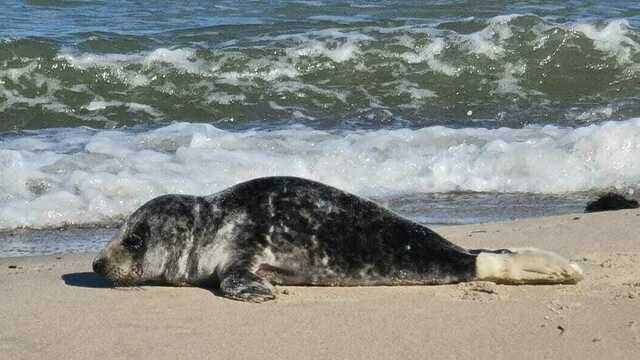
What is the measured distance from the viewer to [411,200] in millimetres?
8266

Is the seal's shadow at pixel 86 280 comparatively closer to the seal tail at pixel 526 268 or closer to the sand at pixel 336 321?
the sand at pixel 336 321

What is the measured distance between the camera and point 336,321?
4.48 metres

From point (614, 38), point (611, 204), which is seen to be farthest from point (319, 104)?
point (611, 204)

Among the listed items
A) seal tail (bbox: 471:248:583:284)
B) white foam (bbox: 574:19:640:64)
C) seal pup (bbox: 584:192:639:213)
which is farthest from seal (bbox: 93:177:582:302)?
white foam (bbox: 574:19:640:64)

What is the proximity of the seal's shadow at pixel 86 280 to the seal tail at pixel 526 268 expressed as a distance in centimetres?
163

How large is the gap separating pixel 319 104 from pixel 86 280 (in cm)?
698

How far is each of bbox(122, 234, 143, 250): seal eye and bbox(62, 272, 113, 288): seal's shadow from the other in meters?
0.19

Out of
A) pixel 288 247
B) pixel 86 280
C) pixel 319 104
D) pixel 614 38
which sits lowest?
pixel 86 280

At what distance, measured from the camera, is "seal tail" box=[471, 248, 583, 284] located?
4.98 m

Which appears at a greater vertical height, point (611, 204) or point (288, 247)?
point (288, 247)

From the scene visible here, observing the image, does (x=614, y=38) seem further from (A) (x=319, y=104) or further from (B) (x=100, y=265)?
(B) (x=100, y=265)

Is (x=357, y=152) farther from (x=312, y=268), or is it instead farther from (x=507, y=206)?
(x=312, y=268)

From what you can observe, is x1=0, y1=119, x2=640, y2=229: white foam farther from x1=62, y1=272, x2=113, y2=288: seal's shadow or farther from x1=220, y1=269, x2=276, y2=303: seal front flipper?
x1=220, y1=269, x2=276, y2=303: seal front flipper

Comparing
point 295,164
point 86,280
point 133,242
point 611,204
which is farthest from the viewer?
point 295,164
